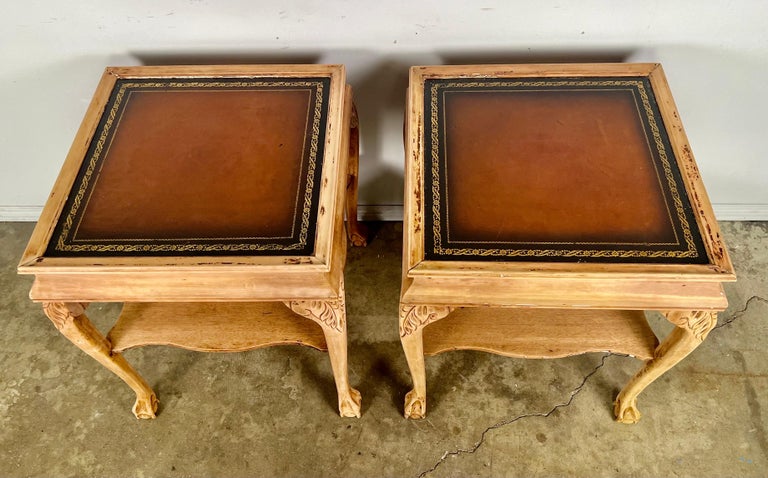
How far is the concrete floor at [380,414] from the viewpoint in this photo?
1.49 meters

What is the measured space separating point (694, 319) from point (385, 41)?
3.01ft

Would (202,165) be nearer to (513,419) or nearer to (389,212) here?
(389,212)

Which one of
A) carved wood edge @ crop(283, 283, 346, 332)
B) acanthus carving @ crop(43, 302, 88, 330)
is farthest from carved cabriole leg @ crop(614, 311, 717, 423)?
acanthus carving @ crop(43, 302, 88, 330)

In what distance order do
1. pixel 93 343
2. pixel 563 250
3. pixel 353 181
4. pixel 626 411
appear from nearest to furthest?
pixel 563 250 < pixel 93 343 < pixel 626 411 < pixel 353 181

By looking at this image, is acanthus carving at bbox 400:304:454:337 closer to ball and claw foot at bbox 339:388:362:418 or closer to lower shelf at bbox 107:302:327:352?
lower shelf at bbox 107:302:327:352

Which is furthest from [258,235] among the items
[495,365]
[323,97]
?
[495,365]

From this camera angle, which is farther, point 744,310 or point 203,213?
point 744,310

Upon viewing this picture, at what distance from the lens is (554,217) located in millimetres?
1077

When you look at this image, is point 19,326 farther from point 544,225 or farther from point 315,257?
point 544,225

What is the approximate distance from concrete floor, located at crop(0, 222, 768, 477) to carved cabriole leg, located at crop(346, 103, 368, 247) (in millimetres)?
302

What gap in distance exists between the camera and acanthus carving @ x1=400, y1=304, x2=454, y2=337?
108 cm

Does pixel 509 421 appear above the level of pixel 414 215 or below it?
below

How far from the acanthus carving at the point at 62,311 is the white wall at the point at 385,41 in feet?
2.13

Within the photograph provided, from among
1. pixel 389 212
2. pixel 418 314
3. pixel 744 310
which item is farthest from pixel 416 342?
pixel 744 310
